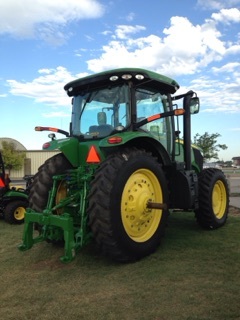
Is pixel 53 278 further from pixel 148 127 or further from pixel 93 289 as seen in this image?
pixel 148 127

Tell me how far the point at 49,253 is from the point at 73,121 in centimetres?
211

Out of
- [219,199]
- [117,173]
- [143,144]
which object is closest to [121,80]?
[143,144]

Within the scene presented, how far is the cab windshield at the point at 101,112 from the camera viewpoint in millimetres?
5332

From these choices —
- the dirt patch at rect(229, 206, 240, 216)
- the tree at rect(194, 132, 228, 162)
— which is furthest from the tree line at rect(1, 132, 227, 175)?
the dirt patch at rect(229, 206, 240, 216)

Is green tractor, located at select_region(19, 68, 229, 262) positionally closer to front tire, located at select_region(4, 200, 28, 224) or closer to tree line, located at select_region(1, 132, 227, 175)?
front tire, located at select_region(4, 200, 28, 224)

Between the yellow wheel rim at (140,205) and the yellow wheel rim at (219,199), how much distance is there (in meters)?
2.25

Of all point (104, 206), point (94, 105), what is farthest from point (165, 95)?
point (104, 206)

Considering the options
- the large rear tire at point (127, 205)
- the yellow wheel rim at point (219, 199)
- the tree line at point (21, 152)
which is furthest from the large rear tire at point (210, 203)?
the tree line at point (21, 152)

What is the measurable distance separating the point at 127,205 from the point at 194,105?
A: 255cm

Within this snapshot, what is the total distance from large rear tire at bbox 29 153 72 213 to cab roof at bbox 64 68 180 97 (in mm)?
1107

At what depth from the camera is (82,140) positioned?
5.69 metres

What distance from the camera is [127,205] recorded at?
4.75 m

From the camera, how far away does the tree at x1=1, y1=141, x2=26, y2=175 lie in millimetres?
39000

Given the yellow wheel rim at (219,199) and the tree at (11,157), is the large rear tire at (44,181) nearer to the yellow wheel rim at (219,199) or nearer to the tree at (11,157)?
the yellow wheel rim at (219,199)
